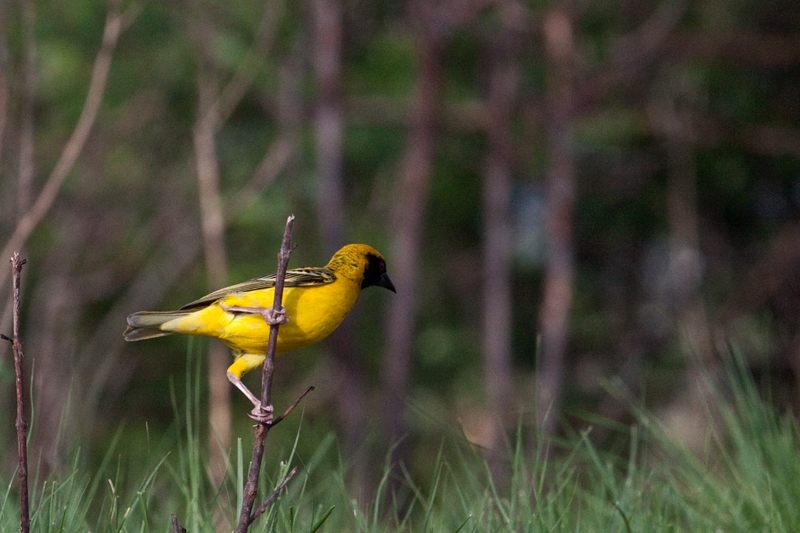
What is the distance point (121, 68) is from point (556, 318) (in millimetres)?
5645

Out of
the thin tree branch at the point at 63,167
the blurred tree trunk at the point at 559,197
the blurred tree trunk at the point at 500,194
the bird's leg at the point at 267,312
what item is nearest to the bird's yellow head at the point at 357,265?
the bird's leg at the point at 267,312

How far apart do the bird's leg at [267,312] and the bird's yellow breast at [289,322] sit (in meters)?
0.04

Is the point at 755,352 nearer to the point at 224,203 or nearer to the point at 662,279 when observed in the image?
the point at 662,279

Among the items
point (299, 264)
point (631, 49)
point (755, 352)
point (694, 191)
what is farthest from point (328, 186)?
point (755, 352)

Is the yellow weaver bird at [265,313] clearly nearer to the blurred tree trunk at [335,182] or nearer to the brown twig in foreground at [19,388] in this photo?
the brown twig in foreground at [19,388]

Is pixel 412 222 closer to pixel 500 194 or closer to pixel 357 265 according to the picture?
pixel 500 194

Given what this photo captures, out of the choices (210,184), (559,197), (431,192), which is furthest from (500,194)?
(210,184)

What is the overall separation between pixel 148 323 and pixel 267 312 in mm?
363

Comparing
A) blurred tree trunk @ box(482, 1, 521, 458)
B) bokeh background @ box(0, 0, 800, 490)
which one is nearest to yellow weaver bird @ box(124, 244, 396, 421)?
bokeh background @ box(0, 0, 800, 490)

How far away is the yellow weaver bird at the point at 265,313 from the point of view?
7.61 feet

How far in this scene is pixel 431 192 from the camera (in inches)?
464

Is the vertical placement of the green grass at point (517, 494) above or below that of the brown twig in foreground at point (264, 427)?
below

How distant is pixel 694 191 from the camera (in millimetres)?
10836

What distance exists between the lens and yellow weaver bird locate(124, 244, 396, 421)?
7.61 feet
